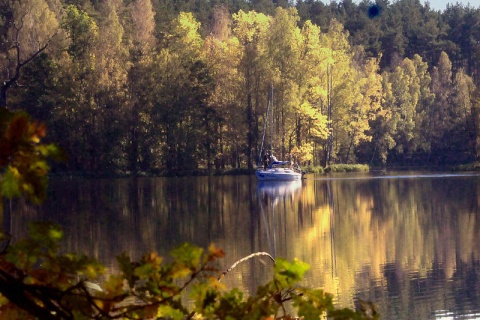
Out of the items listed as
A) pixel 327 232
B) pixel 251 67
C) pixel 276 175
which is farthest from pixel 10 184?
pixel 251 67

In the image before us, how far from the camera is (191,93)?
5000 cm

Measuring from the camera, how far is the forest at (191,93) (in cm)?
4722

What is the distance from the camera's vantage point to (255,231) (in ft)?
58.7

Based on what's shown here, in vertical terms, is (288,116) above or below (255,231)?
above

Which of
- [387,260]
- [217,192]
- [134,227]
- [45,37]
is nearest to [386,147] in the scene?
[45,37]

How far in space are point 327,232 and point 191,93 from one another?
108 feet

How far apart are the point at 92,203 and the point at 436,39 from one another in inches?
2330

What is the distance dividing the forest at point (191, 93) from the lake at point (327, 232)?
52.4 ft

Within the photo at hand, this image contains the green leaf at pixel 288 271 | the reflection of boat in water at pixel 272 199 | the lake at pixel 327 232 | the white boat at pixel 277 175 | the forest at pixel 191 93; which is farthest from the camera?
the forest at pixel 191 93

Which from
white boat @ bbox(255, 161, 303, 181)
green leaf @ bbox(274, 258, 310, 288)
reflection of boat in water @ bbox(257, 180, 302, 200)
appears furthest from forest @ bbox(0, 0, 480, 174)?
green leaf @ bbox(274, 258, 310, 288)

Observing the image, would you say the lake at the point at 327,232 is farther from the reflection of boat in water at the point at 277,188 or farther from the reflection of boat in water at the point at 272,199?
the reflection of boat in water at the point at 277,188

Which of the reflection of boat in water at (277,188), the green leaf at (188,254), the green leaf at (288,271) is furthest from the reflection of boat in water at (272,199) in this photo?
the green leaf at (188,254)

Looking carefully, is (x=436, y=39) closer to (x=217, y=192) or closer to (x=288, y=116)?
(x=288, y=116)

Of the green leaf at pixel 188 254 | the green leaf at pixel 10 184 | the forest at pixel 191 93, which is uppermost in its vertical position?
the forest at pixel 191 93
